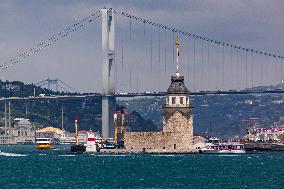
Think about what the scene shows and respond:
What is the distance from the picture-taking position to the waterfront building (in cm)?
17550

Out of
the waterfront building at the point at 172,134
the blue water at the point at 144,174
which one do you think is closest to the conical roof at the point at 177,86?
the waterfront building at the point at 172,134

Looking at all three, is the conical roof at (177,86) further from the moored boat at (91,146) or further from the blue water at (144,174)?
the blue water at (144,174)

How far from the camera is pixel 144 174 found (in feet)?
388

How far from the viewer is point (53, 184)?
101062mm

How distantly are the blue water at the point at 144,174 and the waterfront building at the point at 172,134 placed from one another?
19.6 metres

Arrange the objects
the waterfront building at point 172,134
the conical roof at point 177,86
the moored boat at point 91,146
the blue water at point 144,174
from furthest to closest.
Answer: the moored boat at point 91,146
the conical roof at point 177,86
the waterfront building at point 172,134
the blue water at point 144,174

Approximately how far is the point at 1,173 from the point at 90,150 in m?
65.2

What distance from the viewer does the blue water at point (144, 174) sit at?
10156 centimetres

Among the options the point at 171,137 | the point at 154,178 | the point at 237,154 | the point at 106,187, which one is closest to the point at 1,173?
the point at 154,178

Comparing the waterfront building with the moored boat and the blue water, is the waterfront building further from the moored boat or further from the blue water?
the blue water

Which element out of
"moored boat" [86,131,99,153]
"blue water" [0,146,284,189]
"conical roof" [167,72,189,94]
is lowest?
"blue water" [0,146,284,189]

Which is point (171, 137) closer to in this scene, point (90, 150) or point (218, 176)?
point (90, 150)

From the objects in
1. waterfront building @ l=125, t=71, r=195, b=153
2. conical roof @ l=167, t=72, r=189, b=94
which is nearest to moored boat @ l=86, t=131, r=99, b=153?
waterfront building @ l=125, t=71, r=195, b=153

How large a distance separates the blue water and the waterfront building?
19.6 metres
